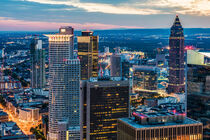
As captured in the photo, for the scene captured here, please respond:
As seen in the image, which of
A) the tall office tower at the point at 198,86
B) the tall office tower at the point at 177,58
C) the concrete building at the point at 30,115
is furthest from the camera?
the tall office tower at the point at 177,58

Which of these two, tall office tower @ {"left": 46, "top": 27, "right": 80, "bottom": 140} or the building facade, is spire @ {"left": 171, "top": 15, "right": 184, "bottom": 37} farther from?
the building facade

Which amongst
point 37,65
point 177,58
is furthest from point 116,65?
point 37,65

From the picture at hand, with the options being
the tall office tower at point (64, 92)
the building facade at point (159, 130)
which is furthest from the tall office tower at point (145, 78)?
the building facade at point (159, 130)

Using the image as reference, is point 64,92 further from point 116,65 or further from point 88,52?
point 116,65

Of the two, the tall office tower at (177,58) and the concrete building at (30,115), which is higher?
the tall office tower at (177,58)

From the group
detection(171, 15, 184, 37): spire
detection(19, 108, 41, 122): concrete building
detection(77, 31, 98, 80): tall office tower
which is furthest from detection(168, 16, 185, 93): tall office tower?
detection(19, 108, 41, 122): concrete building

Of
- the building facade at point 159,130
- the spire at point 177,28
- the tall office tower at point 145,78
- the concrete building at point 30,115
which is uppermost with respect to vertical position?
the spire at point 177,28

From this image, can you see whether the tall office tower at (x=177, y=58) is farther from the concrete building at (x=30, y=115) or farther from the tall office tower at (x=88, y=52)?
the concrete building at (x=30, y=115)

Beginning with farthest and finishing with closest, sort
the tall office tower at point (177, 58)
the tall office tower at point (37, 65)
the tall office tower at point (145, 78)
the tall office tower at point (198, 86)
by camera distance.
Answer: the tall office tower at point (37, 65)
the tall office tower at point (177, 58)
the tall office tower at point (145, 78)
the tall office tower at point (198, 86)
